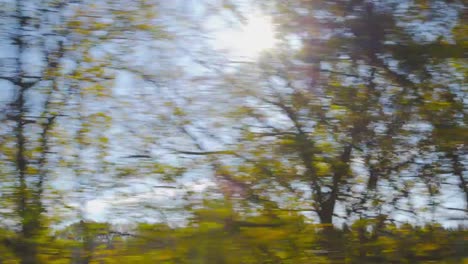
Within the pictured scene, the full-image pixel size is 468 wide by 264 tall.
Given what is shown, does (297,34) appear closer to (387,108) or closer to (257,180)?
(387,108)

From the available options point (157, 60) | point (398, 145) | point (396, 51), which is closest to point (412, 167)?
point (398, 145)

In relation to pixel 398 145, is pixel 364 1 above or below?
above

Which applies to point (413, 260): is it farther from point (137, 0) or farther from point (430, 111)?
point (137, 0)

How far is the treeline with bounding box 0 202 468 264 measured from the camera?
198 centimetres

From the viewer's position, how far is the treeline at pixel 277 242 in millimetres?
1984

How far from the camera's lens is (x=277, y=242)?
2.11m

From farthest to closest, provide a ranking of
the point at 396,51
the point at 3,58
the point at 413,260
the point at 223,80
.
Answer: the point at 3,58 < the point at 223,80 < the point at 396,51 < the point at 413,260

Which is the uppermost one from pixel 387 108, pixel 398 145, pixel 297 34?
pixel 297 34

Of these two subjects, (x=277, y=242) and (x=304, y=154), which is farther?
(x=304, y=154)

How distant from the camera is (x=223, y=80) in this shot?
3766mm

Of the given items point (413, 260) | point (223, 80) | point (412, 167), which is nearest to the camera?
point (413, 260)

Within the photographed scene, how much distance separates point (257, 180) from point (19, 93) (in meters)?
3.92

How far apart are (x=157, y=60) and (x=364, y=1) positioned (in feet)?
8.82

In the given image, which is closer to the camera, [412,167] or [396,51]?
[396,51]
